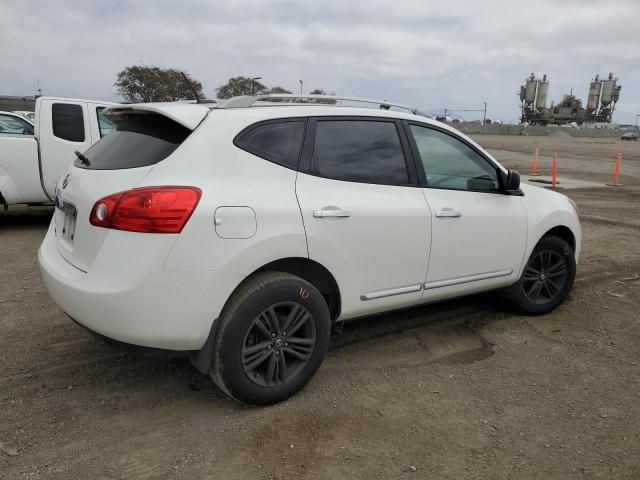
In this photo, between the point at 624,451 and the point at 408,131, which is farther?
the point at 408,131

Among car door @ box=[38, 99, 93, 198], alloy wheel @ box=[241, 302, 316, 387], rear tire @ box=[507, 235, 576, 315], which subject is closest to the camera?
alloy wheel @ box=[241, 302, 316, 387]

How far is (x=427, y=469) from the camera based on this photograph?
260cm

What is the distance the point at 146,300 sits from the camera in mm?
2623

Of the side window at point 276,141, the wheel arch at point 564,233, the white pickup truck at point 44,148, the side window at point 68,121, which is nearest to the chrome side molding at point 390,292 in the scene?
the side window at point 276,141

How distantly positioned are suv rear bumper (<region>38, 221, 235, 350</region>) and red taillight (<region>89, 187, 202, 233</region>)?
12cm

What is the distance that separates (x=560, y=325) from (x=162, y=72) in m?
47.5

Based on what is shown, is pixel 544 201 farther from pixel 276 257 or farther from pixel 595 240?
pixel 595 240

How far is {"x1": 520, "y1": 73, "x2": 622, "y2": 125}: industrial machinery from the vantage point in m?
108

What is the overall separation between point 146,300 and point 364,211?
4.53 ft

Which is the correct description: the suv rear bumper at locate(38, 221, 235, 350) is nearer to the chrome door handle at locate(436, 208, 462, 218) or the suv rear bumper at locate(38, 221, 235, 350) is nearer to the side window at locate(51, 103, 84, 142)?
the chrome door handle at locate(436, 208, 462, 218)

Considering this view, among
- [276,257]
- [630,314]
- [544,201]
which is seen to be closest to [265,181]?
[276,257]

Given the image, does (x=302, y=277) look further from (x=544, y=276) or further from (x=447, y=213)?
(x=544, y=276)

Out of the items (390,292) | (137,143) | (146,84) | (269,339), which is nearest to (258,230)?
(269,339)

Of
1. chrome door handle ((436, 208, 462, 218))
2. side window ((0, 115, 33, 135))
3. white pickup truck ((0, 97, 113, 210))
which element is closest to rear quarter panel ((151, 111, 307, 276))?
chrome door handle ((436, 208, 462, 218))
